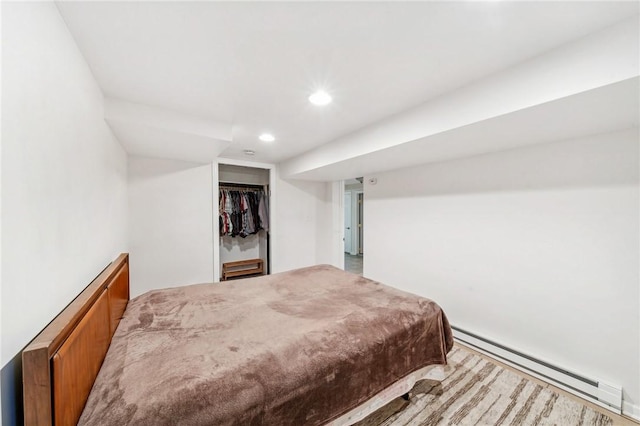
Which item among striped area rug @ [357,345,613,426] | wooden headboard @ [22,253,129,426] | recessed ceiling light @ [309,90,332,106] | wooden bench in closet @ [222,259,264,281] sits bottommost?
striped area rug @ [357,345,613,426]

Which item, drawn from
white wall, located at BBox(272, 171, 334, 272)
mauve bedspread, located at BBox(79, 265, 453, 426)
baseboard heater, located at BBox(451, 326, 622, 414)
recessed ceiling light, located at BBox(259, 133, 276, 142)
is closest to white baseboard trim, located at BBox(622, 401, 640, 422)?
baseboard heater, located at BBox(451, 326, 622, 414)

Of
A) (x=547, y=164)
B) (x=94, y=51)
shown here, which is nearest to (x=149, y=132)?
(x=94, y=51)

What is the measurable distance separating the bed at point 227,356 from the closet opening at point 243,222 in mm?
2192

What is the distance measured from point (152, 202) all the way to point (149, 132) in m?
1.21

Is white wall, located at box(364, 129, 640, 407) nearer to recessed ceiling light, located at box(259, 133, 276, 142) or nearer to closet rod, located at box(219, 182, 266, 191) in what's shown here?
recessed ceiling light, located at box(259, 133, 276, 142)

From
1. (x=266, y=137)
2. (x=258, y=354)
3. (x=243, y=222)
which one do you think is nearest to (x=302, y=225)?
(x=243, y=222)

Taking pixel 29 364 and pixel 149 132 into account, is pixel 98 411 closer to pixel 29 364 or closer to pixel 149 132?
pixel 29 364

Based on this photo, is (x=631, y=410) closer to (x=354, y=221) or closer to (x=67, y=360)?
(x=67, y=360)

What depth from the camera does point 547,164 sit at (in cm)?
189

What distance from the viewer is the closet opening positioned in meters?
4.08

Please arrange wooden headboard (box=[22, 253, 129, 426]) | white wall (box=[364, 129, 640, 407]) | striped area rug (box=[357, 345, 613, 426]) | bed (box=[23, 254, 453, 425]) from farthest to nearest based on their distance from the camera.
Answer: white wall (box=[364, 129, 640, 407]) → striped area rug (box=[357, 345, 613, 426]) → bed (box=[23, 254, 453, 425]) → wooden headboard (box=[22, 253, 129, 426])

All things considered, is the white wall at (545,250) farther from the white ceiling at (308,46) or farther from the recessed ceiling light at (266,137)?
the recessed ceiling light at (266,137)

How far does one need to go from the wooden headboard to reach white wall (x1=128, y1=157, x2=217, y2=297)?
1.84 m

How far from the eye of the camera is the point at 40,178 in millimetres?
807
